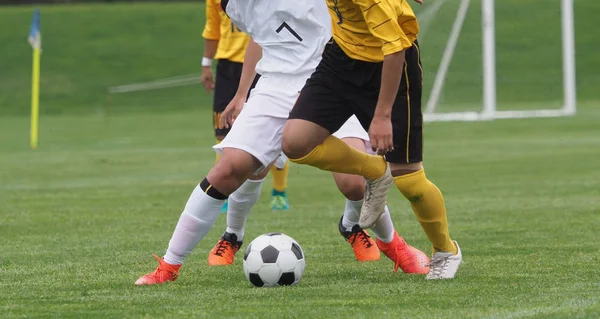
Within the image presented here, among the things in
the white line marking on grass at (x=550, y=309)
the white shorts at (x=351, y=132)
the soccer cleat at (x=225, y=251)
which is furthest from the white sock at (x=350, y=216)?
the white line marking on grass at (x=550, y=309)

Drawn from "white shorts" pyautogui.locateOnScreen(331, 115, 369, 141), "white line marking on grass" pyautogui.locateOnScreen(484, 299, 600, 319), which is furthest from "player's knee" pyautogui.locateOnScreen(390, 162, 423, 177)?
"white line marking on grass" pyautogui.locateOnScreen(484, 299, 600, 319)

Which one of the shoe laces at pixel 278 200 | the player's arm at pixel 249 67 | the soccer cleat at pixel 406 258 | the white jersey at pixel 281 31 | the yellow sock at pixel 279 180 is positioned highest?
the white jersey at pixel 281 31

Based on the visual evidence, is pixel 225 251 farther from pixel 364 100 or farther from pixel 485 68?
pixel 485 68

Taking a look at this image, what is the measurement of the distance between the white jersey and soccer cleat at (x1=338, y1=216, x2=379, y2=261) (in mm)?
1168

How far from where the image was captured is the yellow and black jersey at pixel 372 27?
5.86 m

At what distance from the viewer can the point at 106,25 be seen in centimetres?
4422

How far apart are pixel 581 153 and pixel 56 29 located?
1191 inches

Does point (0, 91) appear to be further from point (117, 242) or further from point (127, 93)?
point (117, 242)

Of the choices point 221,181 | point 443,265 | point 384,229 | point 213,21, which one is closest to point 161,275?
point 221,181

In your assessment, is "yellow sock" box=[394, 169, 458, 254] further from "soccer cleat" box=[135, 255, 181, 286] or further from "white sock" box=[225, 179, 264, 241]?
"white sock" box=[225, 179, 264, 241]

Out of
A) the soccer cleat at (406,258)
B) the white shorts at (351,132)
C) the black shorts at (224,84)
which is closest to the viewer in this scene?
the soccer cleat at (406,258)

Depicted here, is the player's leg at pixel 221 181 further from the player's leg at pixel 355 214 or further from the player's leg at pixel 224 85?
the player's leg at pixel 224 85

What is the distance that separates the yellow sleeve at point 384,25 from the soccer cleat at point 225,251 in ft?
6.93

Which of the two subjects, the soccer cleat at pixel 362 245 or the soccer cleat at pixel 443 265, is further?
the soccer cleat at pixel 362 245
